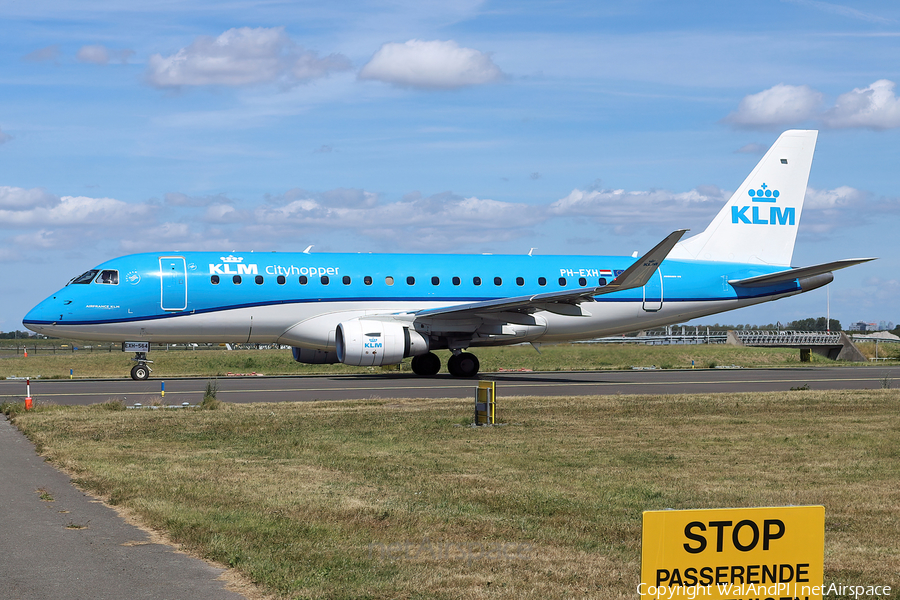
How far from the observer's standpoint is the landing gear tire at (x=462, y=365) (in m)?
30.9

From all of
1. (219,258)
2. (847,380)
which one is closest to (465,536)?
(219,258)

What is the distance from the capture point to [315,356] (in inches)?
1268

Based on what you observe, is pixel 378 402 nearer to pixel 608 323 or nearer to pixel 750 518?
pixel 608 323

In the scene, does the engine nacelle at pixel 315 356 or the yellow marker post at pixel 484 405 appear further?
the engine nacelle at pixel 315 356

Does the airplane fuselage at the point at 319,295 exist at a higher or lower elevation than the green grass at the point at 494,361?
higher

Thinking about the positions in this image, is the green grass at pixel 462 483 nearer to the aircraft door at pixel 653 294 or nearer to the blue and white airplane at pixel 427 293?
the blue and white airplane at pixel 427 293

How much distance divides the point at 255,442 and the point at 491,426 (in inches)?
165

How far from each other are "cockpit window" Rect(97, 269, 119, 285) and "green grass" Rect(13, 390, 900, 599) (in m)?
10.1

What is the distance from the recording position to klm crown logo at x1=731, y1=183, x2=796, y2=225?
35.1m

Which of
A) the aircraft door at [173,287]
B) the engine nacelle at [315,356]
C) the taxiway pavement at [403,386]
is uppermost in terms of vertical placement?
the aircraft door at [173,287]

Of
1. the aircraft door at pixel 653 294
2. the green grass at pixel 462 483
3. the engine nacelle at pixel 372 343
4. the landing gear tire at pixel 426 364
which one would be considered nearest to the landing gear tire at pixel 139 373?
the engine nacelle at pixel 372 343

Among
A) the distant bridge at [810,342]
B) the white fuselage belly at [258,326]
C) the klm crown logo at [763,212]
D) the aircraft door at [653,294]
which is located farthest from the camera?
the distant bridge at [810,342]

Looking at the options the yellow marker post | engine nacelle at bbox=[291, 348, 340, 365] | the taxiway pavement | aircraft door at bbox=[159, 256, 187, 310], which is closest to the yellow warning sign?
the yellow marker post

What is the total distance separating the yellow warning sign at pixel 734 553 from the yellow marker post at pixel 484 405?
1193 centimetres
